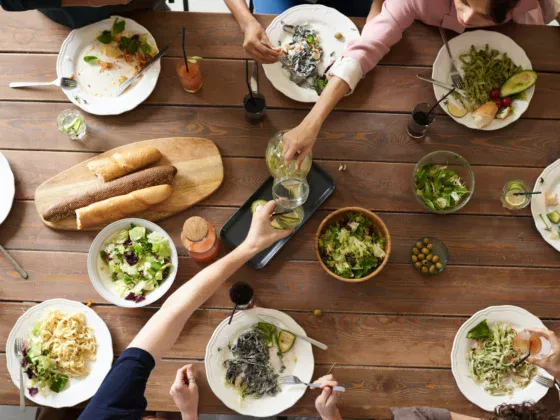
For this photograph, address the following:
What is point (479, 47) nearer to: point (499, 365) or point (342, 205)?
point (342, 205)

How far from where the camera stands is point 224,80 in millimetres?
2240

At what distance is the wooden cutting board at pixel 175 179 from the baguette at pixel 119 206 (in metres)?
0.06

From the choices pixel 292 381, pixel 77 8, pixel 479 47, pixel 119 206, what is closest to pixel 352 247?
pixel 292 381

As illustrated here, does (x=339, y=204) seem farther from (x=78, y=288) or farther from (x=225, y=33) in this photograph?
(x=78, y=288)

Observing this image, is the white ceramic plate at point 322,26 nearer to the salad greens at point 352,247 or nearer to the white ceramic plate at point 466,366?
the salad greens at point 352,247

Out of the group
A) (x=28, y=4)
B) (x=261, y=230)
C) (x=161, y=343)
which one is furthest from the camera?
(x=28, y=4)

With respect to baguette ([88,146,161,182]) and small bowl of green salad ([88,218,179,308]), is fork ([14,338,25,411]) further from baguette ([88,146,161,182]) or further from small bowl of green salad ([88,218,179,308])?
baguette ([88,146,161,182])

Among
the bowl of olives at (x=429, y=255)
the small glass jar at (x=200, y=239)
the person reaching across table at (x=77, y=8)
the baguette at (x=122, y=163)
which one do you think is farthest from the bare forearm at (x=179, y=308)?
the person reaching across table at (x=77, y=8)

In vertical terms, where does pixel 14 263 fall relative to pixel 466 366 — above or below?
above

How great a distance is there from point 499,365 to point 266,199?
125cm

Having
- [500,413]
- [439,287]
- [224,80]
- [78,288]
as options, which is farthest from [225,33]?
[500,413]

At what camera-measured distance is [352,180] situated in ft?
7.09

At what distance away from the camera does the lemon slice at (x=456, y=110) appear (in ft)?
7.02

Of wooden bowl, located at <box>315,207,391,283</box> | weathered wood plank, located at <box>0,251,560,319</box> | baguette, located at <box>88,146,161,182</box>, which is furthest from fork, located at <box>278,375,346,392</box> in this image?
baguette, located at <box>88,146,161,182</box>
